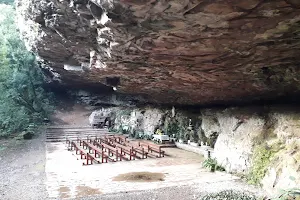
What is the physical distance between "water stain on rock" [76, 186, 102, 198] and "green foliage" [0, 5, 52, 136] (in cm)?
1133

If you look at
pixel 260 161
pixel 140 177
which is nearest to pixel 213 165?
pixel 260 161

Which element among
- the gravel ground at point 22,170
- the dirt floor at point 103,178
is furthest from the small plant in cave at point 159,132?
the gravel ground at point 22,170

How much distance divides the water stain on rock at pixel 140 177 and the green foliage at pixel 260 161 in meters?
3.06

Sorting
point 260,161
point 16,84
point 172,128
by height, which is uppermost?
point 16,84

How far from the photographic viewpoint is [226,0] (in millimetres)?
4789

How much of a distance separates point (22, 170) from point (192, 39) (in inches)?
332

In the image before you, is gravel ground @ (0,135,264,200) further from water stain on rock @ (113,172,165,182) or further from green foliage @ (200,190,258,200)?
water stain on rock @ (113,172,165,182)

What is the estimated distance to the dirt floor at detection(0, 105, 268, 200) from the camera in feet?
25.5

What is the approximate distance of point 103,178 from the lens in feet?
31.1

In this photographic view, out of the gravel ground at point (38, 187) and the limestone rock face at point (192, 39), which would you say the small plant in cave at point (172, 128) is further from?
the gravel ground at point (38, 187)

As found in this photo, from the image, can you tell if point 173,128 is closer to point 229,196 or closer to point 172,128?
point 172,128

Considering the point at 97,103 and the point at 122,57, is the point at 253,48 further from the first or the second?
the point at 97,103

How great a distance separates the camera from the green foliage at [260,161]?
8.37 metres

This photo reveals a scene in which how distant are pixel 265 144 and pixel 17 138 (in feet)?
48.8
